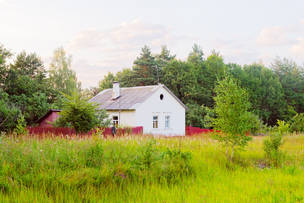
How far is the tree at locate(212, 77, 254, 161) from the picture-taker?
11.5 meters

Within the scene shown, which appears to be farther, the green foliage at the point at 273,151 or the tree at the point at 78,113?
the tree at the point at 78,113

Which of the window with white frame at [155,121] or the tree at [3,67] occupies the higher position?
the tree at [3,67]

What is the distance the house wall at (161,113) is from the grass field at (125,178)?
20376 mm

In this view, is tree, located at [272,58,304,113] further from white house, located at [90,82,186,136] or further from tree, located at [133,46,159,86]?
white house, located at [90,82,186,136]

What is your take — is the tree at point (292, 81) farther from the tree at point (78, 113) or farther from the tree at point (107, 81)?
the tree at point (78, 113)

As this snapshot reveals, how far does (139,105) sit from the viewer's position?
29.9m

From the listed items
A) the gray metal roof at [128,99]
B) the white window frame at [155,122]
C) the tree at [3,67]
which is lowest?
the white window frame at [155,122]

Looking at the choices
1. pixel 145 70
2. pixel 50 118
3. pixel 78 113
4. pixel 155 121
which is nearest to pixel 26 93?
pixel 50 118

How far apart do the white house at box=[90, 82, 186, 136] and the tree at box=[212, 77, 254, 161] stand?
17.6m

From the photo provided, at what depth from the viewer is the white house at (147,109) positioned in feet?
99.3

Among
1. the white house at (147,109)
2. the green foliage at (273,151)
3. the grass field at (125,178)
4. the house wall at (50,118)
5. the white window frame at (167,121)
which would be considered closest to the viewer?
the grass field at (125,178)

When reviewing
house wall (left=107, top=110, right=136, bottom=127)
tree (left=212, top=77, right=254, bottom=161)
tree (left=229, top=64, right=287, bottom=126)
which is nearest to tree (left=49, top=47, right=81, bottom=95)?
house wall (left=107, top=110, right=136, bottom=127)

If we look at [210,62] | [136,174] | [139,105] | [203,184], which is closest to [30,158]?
[136,174]

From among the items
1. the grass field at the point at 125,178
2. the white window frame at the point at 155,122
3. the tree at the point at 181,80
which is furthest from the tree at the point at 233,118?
the tree at the point at 181,80
